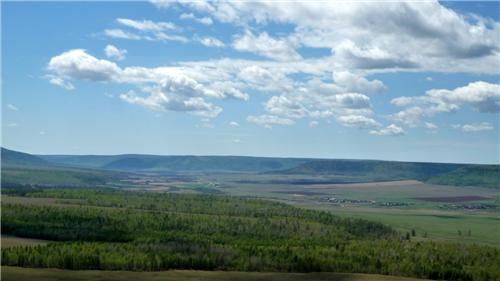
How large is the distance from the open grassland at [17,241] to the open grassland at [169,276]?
104 ft

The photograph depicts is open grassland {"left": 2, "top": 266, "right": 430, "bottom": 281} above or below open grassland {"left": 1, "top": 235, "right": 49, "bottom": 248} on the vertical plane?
below

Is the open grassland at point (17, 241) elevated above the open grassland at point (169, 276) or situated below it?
above

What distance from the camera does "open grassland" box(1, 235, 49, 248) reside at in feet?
538

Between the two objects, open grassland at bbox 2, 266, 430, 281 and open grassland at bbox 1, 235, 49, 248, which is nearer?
open grassland at bbox 2, 266, 430, 281

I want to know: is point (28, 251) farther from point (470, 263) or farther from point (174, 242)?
point (470, 263)

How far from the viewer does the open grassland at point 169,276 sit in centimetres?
12512

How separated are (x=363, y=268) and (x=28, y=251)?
76.8 meters

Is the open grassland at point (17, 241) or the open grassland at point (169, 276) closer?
the open grassland at point (169, 276)

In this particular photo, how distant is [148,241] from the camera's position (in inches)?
7047

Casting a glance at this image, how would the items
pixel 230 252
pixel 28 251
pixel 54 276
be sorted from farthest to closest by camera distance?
pixel 230 252 < pixel 28 251 < pixel 54 276

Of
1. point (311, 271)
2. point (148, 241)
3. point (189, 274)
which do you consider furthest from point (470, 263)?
point (148, 241)

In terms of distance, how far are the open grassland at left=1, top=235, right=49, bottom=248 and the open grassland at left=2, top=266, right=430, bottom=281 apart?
104 feet

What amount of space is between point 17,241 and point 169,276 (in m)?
60.4

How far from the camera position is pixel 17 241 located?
171875 millimetres
